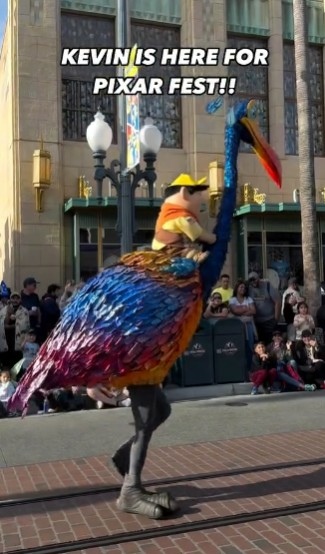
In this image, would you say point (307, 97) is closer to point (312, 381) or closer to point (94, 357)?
point (312, 381)

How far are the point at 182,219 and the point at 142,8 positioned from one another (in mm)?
13437

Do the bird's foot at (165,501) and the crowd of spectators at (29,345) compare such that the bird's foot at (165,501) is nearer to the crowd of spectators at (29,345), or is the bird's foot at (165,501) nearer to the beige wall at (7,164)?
the crowd of spectators at (29,345)

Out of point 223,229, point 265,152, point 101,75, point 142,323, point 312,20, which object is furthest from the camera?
point 312,20

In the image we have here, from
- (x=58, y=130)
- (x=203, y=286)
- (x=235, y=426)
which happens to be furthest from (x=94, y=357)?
(x=58, y=130)

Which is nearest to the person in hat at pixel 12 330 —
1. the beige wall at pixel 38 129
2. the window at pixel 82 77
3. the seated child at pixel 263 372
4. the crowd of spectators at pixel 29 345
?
the crowd of spectators at pixel 29 345

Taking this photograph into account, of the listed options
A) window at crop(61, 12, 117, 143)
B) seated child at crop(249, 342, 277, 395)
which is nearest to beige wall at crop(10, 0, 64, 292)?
window at crop(61, 12, 117, 143)

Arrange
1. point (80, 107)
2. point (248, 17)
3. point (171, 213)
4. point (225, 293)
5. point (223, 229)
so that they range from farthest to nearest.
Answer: point (248, 17) → point (80, 107) → point (225, 293) → point (223, 229) → point (171, 213)

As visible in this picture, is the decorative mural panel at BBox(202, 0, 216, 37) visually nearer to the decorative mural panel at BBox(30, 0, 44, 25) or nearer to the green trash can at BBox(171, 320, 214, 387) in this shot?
the decorative mural panel at BBox(30, 0, 44, 25)

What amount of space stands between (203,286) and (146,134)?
556 cm

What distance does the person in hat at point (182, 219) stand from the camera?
15.0ft

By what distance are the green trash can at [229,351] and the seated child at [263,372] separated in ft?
0.88

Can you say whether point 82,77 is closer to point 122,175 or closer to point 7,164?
point 7,164

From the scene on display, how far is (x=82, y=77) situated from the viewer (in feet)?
52.1

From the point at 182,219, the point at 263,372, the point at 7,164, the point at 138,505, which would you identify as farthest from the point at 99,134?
the point at 7,164
